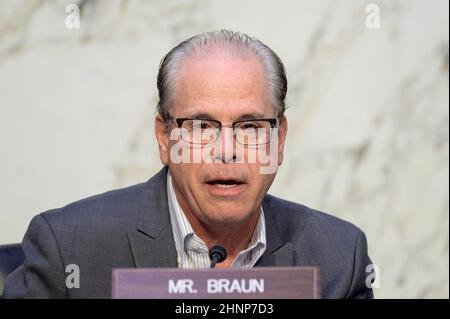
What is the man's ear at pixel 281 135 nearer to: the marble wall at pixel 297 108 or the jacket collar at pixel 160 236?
the jacket collar at pixel 160 236

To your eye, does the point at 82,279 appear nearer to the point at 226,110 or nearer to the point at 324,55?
the point at 226,110

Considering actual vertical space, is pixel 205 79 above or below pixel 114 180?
above

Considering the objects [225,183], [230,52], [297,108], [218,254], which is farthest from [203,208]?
[297,108]

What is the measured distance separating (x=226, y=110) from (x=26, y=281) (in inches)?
20.5

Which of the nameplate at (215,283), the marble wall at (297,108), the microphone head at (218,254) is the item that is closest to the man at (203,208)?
the microphone head at (218,254)

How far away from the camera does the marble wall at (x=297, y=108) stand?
10.1ft

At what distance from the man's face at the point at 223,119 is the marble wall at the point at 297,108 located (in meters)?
1.22

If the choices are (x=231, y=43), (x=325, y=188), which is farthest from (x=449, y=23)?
(x=231, y=43)

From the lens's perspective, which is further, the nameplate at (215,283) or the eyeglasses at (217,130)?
the eyeglasses at (217,130)

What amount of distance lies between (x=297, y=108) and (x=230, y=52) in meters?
1.29

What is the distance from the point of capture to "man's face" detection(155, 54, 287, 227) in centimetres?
183

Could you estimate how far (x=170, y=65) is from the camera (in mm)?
1938

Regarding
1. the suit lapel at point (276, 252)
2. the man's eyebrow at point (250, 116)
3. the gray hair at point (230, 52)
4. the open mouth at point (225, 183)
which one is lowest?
the suit lapel at point (276, 252)
